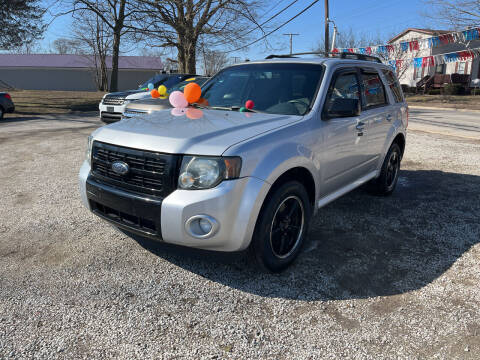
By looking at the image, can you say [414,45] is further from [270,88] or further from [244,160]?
[244,160]

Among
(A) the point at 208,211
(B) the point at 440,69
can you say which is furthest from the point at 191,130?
(B) the point at 440,69

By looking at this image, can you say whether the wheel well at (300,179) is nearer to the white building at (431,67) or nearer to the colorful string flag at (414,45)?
the colorful string flag at (414,45)

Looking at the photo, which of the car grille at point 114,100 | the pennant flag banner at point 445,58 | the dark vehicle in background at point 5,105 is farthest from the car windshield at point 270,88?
the pennant flag banner at point 445,58

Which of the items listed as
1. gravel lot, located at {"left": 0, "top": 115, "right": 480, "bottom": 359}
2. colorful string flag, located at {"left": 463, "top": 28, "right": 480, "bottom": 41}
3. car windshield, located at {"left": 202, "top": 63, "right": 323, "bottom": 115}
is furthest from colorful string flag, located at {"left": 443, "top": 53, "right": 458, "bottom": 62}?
car windshield, located at {"left": 202, "top": 63, "right": 323, "bottom": 115}

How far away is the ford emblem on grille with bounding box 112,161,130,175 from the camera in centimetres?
292

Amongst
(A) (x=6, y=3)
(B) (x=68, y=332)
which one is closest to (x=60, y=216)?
(B) (x=68, y=332)

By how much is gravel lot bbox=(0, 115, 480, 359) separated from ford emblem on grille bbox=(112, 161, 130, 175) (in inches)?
25.0

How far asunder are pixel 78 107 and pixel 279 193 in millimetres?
19966

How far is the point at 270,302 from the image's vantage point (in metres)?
2.88

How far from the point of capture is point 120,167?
9.64 feet

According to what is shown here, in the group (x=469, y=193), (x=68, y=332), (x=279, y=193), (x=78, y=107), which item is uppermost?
(x=78, y=107)

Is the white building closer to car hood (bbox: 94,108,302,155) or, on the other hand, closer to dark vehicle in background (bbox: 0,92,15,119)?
dark vehicle in background (bbox: 0,92,15,119)

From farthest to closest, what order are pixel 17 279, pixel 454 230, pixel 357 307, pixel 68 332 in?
pixel 454 230, pixel 17 279, pixel 357 307, pixel 68 332

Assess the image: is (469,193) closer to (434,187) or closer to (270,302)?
(434,187)
